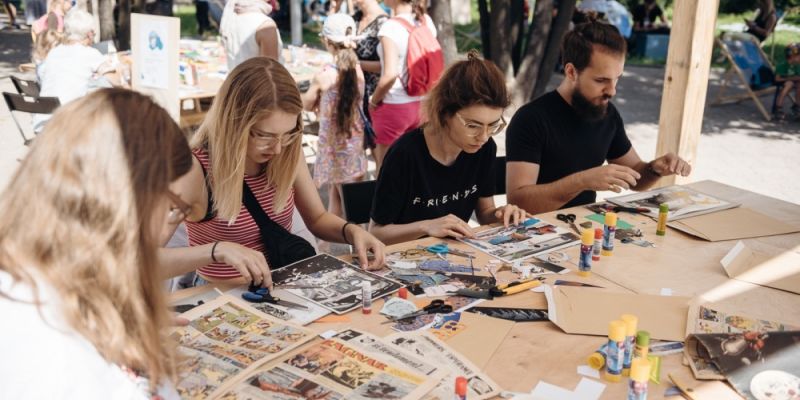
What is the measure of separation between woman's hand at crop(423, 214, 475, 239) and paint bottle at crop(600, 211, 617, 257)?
52 centimetres

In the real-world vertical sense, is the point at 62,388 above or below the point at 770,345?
above

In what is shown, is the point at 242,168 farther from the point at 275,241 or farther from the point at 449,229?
the point at 449,229

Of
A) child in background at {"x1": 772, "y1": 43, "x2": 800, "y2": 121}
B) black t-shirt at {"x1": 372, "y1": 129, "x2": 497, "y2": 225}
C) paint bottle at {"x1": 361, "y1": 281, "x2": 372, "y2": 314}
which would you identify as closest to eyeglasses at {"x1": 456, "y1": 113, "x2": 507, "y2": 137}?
black t-shirt at {"x1": 372, "y1": 129, "x2": 497, "y2": 225}

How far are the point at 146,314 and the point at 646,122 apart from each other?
8583mm

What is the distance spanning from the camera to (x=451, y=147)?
3094 mm

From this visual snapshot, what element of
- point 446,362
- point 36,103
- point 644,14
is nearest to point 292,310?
point 446,362

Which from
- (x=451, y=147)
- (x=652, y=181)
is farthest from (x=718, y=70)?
(x=451, y=147)

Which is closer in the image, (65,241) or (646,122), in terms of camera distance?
(65,241)

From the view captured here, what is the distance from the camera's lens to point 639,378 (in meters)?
1.61

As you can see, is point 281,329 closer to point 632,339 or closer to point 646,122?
point 632,339

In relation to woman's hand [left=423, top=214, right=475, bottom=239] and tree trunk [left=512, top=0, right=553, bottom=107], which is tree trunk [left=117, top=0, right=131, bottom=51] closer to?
tree trunk [left=512, top=0, right=553, bottom=107]

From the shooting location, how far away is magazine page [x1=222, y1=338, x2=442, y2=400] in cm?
172

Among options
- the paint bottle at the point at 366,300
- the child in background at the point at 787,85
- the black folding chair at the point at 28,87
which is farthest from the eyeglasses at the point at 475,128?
the child in background at the point at 787,85

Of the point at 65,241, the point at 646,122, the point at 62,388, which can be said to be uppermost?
the point at 65,241
